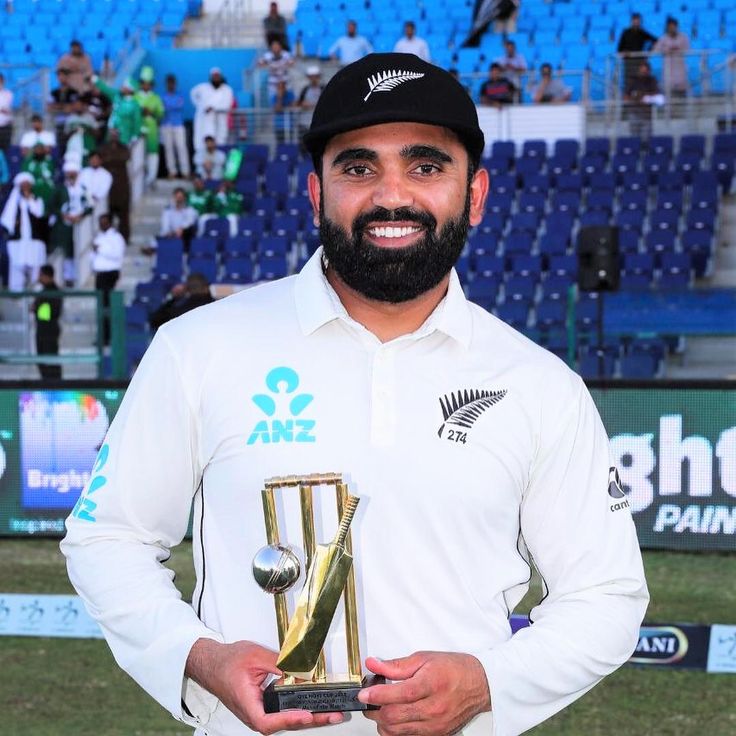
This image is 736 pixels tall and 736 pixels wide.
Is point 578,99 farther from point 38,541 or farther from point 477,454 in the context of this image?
point 477,454

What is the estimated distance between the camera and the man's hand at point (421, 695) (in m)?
2.11

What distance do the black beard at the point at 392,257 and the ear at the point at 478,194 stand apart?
4.2 inches

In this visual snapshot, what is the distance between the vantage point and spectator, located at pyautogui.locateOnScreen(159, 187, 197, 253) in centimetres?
1825

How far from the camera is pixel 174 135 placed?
20297mm

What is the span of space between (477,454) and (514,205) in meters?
15.4

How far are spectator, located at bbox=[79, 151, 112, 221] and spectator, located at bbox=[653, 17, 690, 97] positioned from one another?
7208mm

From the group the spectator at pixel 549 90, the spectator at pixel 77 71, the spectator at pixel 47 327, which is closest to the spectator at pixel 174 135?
the spectator at pixel 77 71

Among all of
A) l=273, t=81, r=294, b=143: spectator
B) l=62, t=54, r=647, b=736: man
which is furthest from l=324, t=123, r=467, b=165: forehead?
l=273, t=81, r=294, b=143: spectator

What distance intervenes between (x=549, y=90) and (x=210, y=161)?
4.63 meters

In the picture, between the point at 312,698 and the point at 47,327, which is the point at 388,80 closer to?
the point at 312,698

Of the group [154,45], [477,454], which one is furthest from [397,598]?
[154,45]

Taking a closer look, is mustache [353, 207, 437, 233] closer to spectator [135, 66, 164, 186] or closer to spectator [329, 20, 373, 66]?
spectator [135, 66, 164, 186]

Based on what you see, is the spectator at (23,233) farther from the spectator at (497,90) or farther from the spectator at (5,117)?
the spectator at (497,90)

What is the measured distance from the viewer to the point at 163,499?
2.42m
